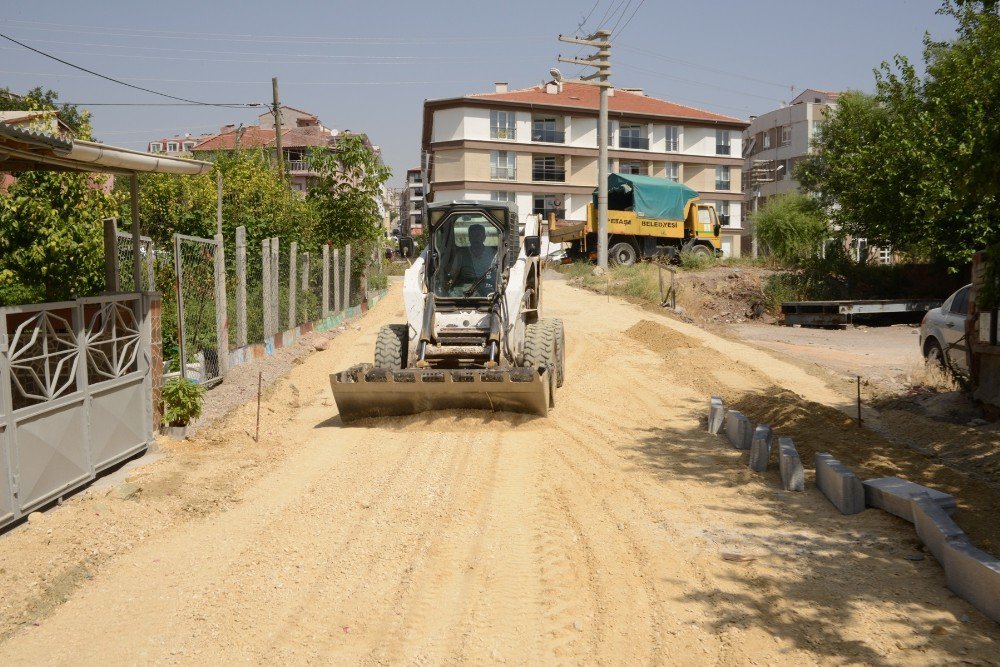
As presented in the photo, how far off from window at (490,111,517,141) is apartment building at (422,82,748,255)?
0.20ft

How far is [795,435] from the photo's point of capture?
396 inches

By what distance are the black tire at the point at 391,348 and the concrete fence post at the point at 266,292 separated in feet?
14.7

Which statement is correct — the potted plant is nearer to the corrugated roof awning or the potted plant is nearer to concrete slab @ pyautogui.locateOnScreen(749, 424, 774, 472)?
the corrugated roof awning

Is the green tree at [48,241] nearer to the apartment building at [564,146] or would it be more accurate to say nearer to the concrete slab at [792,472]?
the concrete slab at [792,472]

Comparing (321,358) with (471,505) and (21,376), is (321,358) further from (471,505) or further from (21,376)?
(471,505)

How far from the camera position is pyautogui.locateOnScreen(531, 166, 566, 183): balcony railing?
5538cm

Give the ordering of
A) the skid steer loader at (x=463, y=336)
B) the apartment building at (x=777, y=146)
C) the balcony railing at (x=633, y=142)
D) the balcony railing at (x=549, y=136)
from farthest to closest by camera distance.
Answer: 1. the apartment building at (x=777, y=146)
2. the balcony railing at (x=633, y=142)
3. the balcony railing at (x=549, y=136)
4. the skid steer loader at (x=463, y=336)

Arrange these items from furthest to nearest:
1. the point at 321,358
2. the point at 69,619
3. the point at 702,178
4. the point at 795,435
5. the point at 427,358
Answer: the point at 702,178
the point at 321,358
the point at 427,358
the point at 795,435
the point at 69,619

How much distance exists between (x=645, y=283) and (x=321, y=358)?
13.9 metres

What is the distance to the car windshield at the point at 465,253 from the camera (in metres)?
11.6

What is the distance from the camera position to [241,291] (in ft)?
45.7

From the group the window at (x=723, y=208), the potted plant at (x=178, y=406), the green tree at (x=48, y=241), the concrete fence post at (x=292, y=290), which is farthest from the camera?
the window at (x=723, y=208)

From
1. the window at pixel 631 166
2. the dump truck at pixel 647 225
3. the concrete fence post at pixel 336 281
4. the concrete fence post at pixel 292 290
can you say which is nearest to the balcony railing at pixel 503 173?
the window at pixel 631 166

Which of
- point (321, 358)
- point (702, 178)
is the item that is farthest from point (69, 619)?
point (702, 178)
